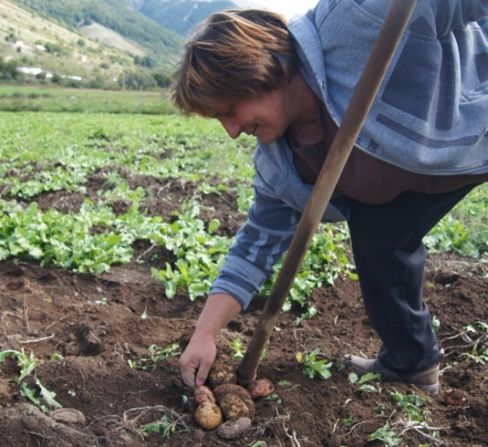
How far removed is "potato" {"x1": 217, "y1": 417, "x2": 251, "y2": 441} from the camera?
7.74ft

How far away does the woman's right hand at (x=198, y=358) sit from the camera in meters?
2.48

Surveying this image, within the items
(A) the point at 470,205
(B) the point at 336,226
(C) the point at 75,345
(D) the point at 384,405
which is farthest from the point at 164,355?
(A) the point at 470,205

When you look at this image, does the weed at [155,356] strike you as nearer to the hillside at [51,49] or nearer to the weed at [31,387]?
the weed at [31,387]

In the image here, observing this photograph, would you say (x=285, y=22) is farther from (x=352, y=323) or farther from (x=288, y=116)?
(x=352, y=323)

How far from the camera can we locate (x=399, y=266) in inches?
98.0

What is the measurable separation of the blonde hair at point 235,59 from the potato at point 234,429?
1.21 m

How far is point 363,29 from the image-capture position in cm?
201

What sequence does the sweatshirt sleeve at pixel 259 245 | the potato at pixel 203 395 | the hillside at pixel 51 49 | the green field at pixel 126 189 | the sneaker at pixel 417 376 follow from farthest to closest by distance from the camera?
the hillside at pixel 51 49
the green field at pixel 126 189
the sneaker at pixel 417 376
the sweatshirt sleeve at pixel 259 245
the potato at pixel 203 395

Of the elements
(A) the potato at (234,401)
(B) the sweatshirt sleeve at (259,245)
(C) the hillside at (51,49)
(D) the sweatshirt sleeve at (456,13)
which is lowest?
(C) the hillside at (51,49)

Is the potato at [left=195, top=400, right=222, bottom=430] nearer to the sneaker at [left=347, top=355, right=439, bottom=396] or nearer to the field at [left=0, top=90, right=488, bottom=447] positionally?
the field at [left=0, top=90, right=488, bottom=447]

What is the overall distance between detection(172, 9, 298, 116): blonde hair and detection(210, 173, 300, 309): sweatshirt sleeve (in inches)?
23.1

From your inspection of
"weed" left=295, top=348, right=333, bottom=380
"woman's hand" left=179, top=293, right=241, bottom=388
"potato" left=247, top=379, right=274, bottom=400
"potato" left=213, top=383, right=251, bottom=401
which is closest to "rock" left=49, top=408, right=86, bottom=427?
"woman's hand" left=179, top=293, right=241, bottom=388

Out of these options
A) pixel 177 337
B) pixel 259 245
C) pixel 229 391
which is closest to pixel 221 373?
pixel 229 391

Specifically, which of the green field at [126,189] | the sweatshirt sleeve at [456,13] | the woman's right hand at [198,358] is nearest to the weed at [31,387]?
the woman's right hand at [198,358]
